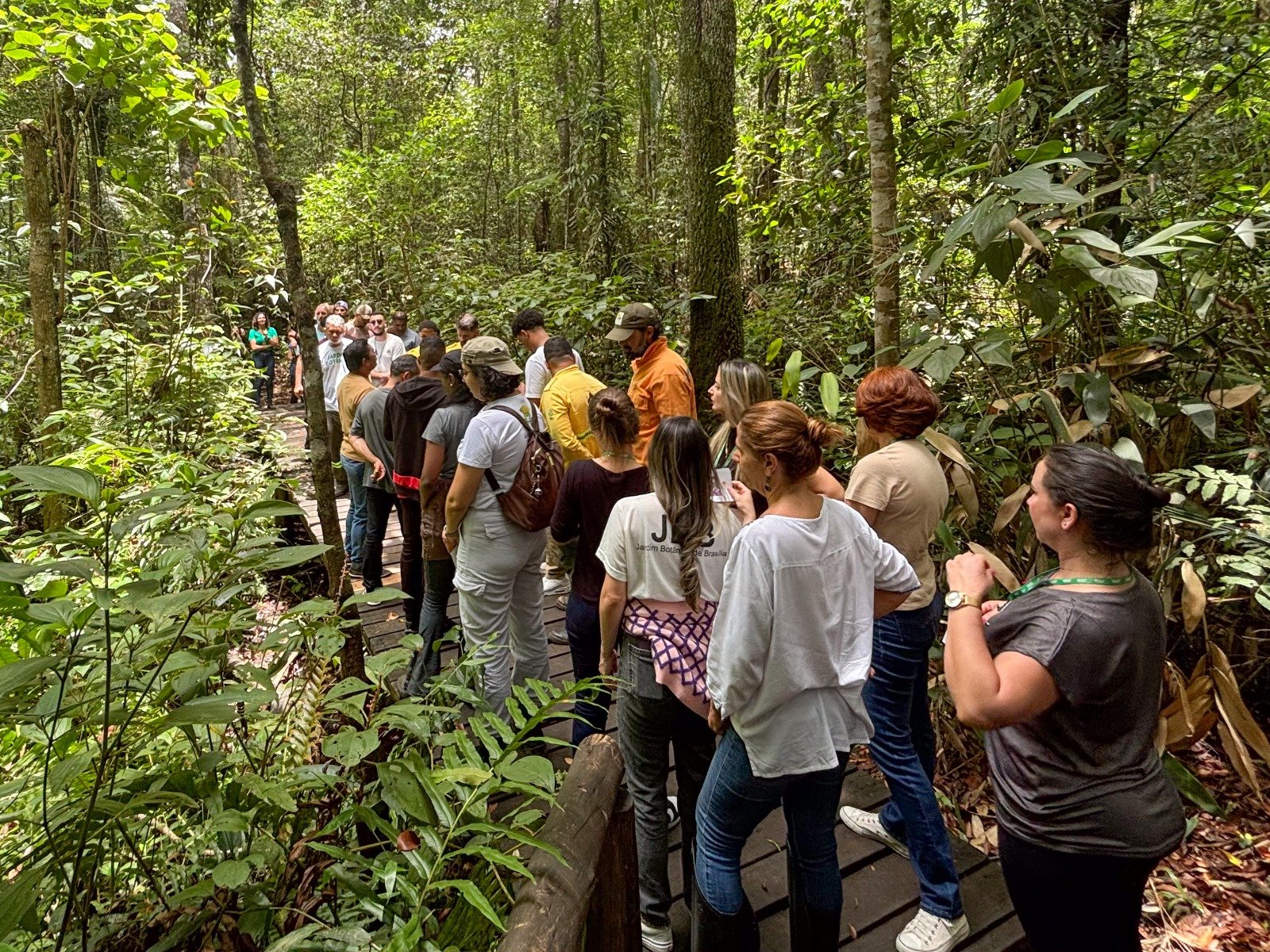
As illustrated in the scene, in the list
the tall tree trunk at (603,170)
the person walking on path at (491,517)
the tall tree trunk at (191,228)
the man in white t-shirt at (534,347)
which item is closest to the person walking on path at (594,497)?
the person walking on path at (491,517)

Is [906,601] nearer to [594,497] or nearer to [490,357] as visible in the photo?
[594,497]

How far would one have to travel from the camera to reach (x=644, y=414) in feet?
15.5

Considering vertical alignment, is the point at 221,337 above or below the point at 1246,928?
above

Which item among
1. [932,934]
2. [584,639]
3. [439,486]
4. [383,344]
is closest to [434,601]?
[439,486]

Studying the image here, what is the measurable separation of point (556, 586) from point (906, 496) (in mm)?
3557

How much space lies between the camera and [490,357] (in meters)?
3.48

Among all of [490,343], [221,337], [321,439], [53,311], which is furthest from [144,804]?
[221,337]

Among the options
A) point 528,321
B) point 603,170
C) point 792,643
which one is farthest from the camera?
point 603,170

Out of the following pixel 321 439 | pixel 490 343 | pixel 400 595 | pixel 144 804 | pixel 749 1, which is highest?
pixel 749 1

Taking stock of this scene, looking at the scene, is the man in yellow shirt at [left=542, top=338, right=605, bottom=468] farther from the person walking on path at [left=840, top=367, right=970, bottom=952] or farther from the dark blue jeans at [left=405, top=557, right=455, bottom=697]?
the person walking on path at [left=840, top=367, right=970, bottom=952]

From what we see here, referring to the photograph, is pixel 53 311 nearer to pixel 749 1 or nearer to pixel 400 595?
pixel 400 595

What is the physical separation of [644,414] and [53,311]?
310cm

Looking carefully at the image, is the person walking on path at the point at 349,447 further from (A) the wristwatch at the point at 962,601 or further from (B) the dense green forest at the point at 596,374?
(A) the wristwatch at the point at 962,601

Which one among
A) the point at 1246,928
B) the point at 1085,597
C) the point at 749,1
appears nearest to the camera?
the point at 1085,597
